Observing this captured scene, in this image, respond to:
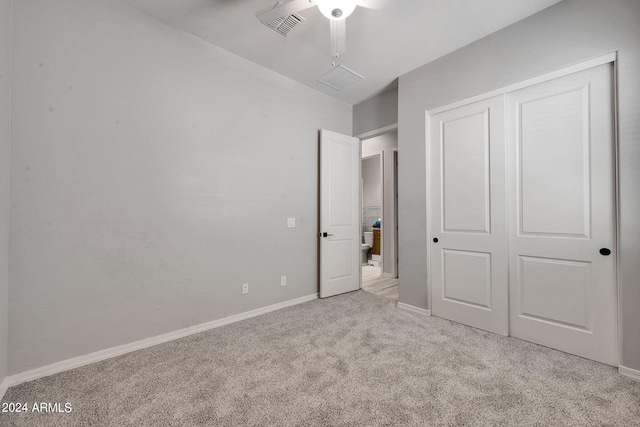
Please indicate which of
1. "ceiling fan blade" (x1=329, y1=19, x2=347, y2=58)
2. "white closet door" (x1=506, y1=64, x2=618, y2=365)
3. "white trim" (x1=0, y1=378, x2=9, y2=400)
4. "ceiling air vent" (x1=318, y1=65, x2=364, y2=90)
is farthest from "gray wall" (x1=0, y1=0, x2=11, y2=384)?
"white closet door" (x1=506, y1=64, x2=618, y2=365)

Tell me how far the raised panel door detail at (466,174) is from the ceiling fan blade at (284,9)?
6.27ft

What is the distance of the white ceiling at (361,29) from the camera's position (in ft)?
7.34

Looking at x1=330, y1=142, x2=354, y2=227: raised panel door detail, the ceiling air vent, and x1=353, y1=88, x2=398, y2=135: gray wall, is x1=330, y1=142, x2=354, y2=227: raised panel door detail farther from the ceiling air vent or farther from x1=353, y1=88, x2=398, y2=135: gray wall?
the ceiling air vent

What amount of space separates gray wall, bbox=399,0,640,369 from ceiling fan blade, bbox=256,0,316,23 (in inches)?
71.1

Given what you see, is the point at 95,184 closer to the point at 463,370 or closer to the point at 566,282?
the point at 463,370

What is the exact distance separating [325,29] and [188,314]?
2994 mm

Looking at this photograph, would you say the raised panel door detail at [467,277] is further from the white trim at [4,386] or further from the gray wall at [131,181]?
the white trim at [4,386]

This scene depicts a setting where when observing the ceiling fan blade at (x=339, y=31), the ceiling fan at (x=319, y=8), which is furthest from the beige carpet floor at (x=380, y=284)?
the ceiling fan at (x=319, y=8)

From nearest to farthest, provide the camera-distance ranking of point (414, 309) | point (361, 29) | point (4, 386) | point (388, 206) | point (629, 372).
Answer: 1. point (4, 386)
2. point (629, 372)
3. point (361, 29)
4. point (414, 309)
5. point (388, 206)

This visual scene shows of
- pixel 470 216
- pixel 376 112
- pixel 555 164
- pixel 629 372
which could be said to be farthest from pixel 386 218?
pixel 629 372

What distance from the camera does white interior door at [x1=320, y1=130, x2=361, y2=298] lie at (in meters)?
3.65

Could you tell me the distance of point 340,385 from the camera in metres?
1.76

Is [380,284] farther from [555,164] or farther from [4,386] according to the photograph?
[4,386]

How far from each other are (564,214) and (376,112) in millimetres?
2545
